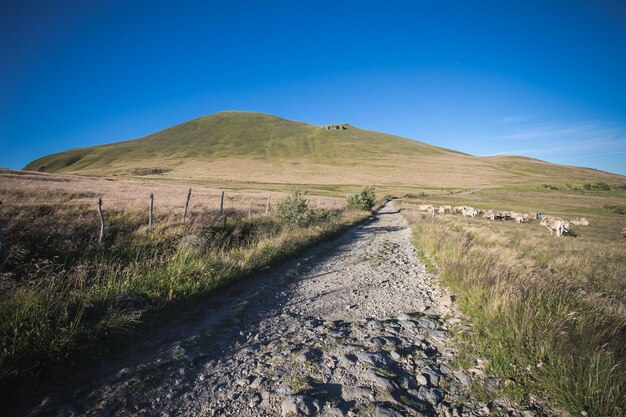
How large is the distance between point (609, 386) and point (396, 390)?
212 cm

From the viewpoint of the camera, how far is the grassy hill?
89.1 m

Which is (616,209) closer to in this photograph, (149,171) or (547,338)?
(547,338)

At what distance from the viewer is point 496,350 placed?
12.5 ft

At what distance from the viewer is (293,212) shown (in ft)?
52.9

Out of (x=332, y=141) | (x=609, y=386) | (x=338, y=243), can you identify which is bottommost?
(x=338, y=243)

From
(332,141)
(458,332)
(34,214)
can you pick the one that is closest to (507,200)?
(458,332)

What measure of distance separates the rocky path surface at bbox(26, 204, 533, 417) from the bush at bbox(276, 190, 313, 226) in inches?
360

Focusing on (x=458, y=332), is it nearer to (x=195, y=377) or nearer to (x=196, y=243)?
(x=195, y=377)

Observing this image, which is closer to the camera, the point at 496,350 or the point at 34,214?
the point at 496,350

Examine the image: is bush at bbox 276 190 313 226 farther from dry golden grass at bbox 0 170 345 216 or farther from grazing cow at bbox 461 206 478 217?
grazing cow at bbox 461 206 478 217

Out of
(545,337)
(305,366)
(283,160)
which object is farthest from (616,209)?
(283,160)

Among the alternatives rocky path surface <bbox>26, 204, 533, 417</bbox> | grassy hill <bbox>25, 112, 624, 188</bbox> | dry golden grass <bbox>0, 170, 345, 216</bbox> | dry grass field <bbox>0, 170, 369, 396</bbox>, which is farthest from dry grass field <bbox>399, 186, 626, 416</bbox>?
grassy hill <bbox>25, 112, 624, 188</bbox>

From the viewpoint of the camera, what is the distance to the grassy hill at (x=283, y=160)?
8906 centimetres

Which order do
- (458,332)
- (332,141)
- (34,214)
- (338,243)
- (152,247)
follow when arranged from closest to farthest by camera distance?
1. (458,332)
2. (152,247)
3. (34,214)
4. (338,243)
5. (332,141)
